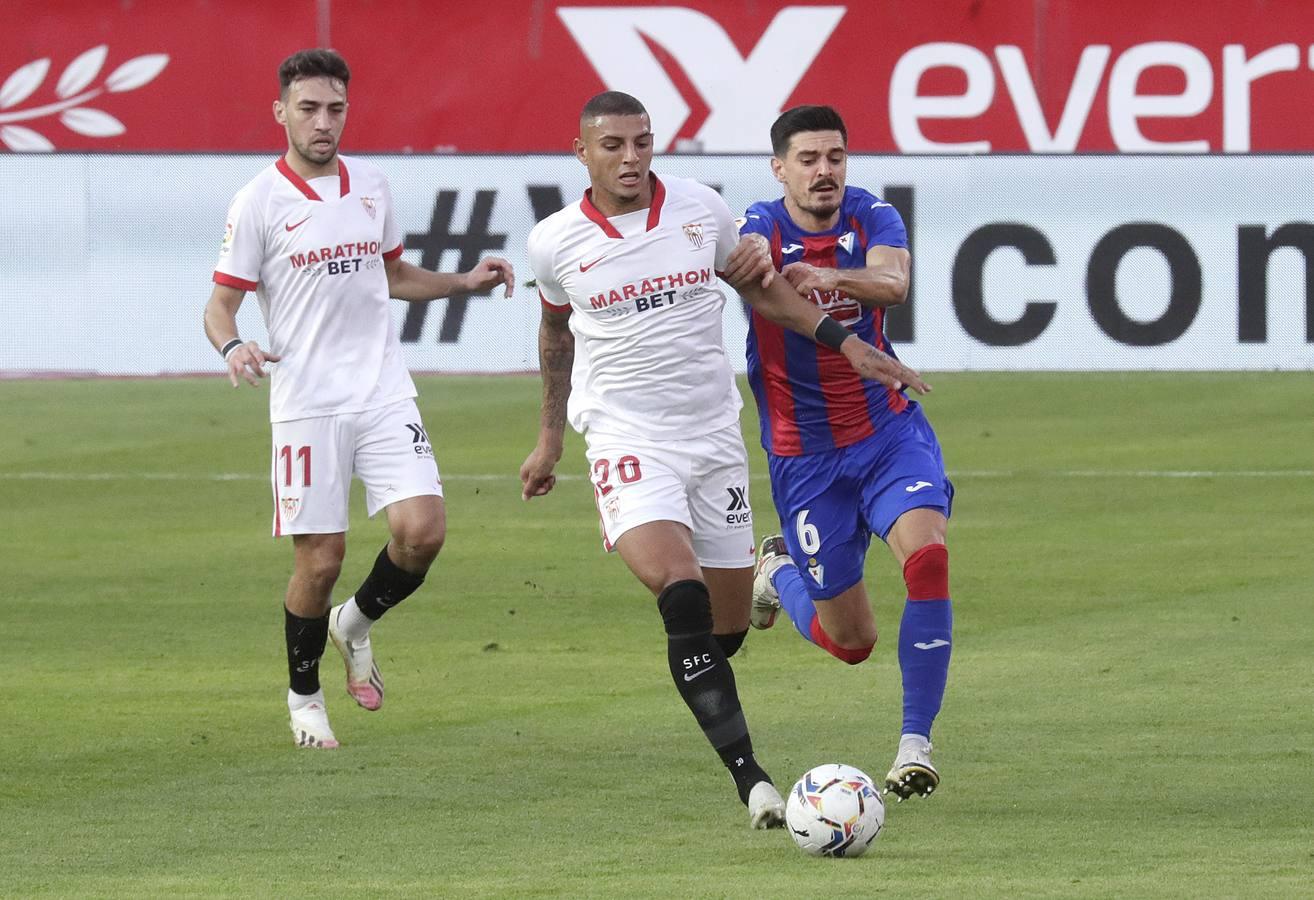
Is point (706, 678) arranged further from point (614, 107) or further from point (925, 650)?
point (614, 107)

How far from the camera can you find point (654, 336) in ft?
24.4

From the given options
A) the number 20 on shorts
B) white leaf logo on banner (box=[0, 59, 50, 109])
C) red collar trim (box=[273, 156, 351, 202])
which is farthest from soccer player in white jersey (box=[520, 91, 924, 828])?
white leaf logo on banner (box=[0, 59, 50, 109])

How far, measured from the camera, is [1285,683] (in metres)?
8.94

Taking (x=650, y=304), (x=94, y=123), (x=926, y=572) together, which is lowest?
(x=926, y=572)

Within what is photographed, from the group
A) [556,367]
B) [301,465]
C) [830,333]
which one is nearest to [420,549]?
[301,465]

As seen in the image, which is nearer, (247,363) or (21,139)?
(247,363)

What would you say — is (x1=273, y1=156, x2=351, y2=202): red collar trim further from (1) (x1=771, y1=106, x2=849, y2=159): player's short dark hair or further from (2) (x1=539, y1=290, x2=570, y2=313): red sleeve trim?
(1) (x1=771, y1=106, x2=849, y2=159): player's short dark hair

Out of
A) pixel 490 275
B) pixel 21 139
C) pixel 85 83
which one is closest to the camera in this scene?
pixel 490 275

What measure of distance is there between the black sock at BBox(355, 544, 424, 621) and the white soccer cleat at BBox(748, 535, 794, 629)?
54.9 inches

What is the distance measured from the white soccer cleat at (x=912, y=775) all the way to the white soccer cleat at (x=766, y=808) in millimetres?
401

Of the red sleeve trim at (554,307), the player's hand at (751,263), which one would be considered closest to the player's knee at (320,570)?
the red sleeve trim at (554,307)

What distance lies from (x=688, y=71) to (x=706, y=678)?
16.8m

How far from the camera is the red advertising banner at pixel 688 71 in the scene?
896 inches

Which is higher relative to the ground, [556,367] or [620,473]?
[556,367]
